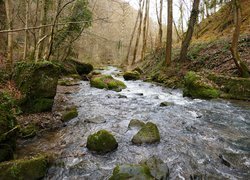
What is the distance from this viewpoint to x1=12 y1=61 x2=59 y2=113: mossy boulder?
7582 millimetres

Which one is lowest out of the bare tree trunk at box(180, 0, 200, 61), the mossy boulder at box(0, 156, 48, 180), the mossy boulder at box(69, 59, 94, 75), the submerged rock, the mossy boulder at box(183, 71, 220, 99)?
the mossy boulder at box(69, 59, 94, 75)

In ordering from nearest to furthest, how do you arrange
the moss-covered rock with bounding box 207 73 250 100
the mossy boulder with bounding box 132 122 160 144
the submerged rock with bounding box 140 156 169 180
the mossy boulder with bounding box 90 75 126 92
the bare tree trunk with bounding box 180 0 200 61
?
1. the submerged rock with bounding box 140 156 169 180
2. the mossy boulder with bounding box 132 122 160 144
3. the moss-covered rock with bounding box 207 73 250 100
4. the mossy boulder with bounding box 90 75 126 92
5. the bare tree trunk with bounding box 180 0 200 61

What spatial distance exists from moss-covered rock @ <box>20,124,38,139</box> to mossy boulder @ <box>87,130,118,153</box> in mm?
1695

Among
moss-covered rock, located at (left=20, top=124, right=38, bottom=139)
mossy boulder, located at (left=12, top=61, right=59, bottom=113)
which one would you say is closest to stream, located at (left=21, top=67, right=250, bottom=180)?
moss-covered rock, located at (left=20, top=124, right=38, bottom=139)

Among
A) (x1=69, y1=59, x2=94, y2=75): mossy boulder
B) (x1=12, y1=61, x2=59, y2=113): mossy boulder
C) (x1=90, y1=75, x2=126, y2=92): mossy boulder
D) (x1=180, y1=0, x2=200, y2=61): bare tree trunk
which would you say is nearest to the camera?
(x1=12, y1=61, x2=59, y2=113): mossy boulder

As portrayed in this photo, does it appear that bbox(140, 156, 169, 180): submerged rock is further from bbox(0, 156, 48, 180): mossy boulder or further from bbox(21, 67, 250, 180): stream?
bbox(0, 156, 48, 180): mossy boulder

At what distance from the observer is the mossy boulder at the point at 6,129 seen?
459 centimetres

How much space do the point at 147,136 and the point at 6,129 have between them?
127 inches

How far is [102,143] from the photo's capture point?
17.0 ft

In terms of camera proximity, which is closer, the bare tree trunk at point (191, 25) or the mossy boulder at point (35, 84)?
the mossy boulder at point (35, 84)

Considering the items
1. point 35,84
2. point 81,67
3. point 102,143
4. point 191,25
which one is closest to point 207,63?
point 191,25

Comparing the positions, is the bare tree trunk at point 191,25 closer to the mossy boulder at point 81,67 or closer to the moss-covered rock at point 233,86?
the moss-covered rock at point 233,86

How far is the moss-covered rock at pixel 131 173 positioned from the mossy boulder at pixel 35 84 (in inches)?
183

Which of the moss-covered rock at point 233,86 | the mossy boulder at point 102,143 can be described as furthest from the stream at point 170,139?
the moss-covered rock at point 233,86
